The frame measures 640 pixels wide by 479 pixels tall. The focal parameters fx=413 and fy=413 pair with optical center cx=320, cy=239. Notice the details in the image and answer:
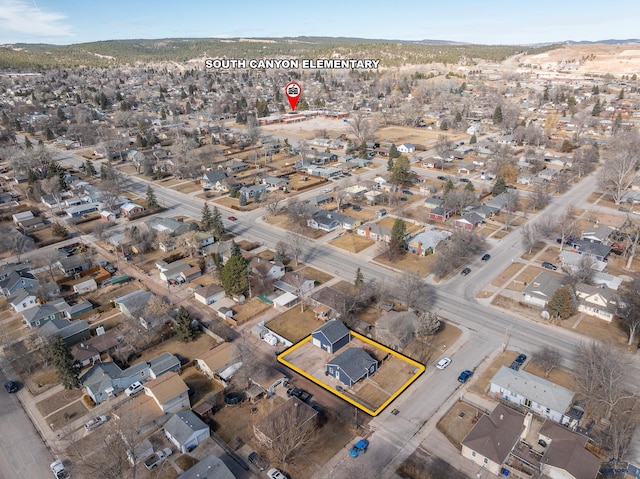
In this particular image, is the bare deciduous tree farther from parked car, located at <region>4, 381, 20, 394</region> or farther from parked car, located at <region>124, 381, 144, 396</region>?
parked car, located at <region>4, 381, 20, 394</region>

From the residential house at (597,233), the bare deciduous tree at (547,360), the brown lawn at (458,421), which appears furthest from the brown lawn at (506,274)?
the brown lawn at (458,421)

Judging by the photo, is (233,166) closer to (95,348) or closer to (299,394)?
(95,348)

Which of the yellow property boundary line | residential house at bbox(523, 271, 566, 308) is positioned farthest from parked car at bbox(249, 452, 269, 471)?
residential house at bbox(523, 271, 566, 308)

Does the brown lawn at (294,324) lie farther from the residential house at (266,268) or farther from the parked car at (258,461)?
the parked car at (258,461)

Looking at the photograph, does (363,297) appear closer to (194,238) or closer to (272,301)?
(272,301)

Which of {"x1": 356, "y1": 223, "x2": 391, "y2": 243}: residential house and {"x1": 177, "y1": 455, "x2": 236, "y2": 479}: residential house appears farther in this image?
{"x1": 356, "y1": 223, "x2": 391, "y2": 243}: residential house

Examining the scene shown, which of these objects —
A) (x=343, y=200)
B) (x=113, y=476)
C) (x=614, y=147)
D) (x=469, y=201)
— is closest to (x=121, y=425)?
(x=113, y=476)
